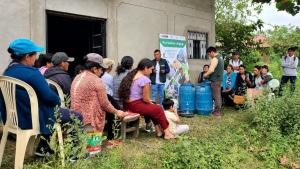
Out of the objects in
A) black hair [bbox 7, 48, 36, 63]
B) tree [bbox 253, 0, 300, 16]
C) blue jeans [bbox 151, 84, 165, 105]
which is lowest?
blue jeans [bbox 151, 84, 165, 105]

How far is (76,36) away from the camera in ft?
35.6

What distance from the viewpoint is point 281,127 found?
22.9 ft

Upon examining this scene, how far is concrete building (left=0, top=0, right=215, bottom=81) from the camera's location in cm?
685

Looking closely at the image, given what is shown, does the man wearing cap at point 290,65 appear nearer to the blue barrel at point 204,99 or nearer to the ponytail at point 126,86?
the blue barrel at point 204,99

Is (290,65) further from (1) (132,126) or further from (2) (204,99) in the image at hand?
(1) (132,126)

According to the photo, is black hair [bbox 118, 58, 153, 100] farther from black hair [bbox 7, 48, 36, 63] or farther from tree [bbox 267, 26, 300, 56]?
tree [bbox 267, 26, 300, 56]

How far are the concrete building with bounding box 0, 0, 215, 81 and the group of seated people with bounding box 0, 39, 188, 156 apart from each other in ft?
4.15

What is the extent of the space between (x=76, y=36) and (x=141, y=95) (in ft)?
18.1

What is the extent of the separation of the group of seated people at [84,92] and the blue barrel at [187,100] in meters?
2.36

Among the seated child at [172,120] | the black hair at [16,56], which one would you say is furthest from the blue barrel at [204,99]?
the black hair at [16,56]

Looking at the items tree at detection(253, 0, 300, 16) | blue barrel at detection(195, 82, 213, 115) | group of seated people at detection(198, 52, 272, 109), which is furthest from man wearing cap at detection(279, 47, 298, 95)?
tree at detection(253, 0, 300, 16)

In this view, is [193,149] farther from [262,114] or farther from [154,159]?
[262,114]

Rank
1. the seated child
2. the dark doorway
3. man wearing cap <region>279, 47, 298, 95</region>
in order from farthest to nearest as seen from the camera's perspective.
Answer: man wearing cap <region>279, 47, 298, 95</region> → the dark doorway → the seated child

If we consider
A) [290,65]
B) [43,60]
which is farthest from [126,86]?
[290,65]
